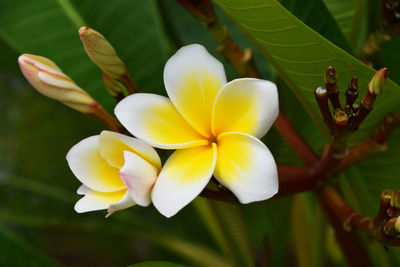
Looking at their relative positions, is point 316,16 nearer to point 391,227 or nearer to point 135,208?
point 391,227

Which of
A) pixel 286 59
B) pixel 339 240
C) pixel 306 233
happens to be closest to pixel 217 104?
pixel 286 59

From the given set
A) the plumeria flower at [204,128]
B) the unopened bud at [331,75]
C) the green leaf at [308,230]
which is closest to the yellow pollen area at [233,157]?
the plumeria flower at [204,128]

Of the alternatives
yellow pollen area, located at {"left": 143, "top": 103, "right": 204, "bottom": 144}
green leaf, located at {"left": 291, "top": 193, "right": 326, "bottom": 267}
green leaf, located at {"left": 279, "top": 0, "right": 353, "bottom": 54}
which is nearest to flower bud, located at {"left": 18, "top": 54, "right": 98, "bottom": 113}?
yellow pollen area, located at {"left": 143, "top": 103, "right": 204, "bottom": 144}

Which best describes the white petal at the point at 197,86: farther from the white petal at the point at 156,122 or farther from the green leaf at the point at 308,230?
the green leaf at the point at 308,230

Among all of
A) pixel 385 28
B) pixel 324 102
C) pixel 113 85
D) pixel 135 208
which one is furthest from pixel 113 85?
pixel 135 208

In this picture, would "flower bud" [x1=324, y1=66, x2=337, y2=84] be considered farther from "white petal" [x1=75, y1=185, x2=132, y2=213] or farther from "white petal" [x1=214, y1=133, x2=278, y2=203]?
"white petal" [x1=75, y1=185, x2=132, y2=213]
